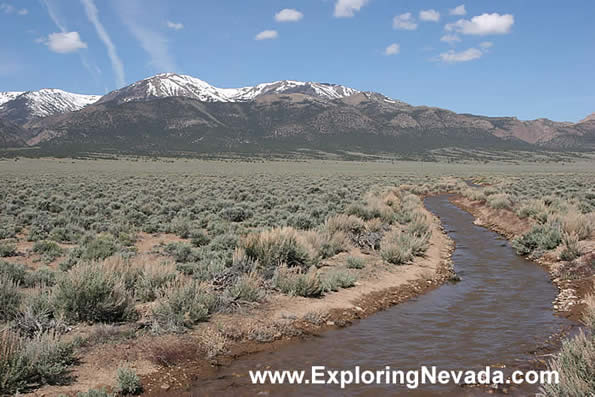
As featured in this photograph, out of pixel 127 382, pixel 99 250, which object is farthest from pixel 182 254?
pixel 127 382

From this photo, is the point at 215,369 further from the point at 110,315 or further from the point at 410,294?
the point at 410,294

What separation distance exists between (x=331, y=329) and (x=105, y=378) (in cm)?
399

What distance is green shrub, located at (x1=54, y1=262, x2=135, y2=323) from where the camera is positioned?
6.93 meters

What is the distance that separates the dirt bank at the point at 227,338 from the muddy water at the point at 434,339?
300 mm

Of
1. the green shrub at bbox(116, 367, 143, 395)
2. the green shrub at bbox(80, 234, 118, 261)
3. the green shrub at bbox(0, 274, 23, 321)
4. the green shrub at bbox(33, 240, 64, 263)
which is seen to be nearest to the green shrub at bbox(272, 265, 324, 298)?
the green shrub at bbox(116, 367, 143, 395)

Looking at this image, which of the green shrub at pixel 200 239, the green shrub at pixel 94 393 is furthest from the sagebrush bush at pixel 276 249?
the green shrub at pixel 94 393

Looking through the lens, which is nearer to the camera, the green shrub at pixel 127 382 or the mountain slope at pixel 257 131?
the green shrub at pixel 127 382

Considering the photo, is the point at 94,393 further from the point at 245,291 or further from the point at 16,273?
the point at 16,273

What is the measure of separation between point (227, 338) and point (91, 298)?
2377mm

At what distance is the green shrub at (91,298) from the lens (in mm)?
6930

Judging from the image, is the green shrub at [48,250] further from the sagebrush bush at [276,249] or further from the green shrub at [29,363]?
the green shrub at [29,363]

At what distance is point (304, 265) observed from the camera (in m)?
11.2

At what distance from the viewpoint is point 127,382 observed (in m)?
5.27

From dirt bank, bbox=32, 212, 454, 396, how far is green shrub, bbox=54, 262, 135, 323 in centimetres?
60
